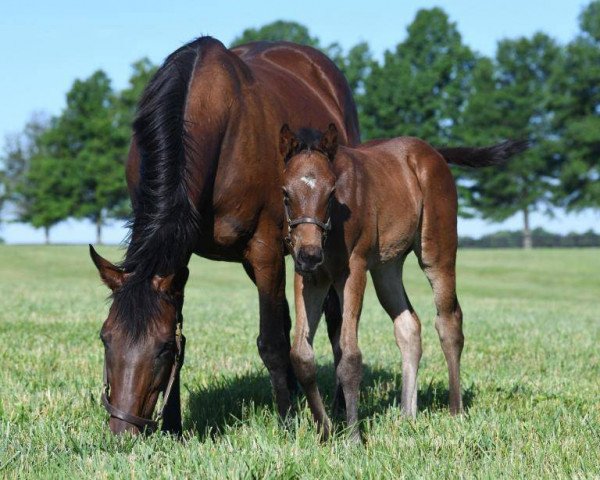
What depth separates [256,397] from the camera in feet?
→ 18.9

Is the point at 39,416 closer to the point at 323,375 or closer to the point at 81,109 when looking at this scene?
the point at 323,375

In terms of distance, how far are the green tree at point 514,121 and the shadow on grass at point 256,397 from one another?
46358 millimetres

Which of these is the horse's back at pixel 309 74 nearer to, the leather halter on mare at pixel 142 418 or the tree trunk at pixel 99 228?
the leather halter on mare at pixel 142 418

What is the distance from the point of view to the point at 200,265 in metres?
34.2

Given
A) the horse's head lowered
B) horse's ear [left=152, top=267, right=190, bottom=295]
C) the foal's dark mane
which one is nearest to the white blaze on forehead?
the foal's dark mane

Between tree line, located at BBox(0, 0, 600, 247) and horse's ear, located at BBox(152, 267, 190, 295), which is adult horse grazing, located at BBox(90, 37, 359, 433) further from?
tree line, located at BBox(0, 0, 600, 247)

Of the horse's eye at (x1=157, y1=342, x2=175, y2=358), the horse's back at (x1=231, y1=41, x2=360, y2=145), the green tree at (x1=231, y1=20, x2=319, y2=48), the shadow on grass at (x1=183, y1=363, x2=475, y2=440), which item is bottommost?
the shadow on grass at (x1=183, y1=363, x2=475, y2=440)

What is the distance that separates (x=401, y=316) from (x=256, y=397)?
1.19 m

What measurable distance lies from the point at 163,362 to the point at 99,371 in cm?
305

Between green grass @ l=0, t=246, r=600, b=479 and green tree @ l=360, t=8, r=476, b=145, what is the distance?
143 feet

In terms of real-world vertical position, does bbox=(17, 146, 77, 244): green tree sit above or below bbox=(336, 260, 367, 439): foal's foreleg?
above

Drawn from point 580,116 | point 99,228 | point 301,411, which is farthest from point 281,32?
point 301,411

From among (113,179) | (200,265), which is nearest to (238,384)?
(200,265)

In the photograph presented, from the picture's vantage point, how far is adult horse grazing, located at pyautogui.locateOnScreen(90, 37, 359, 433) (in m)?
3.67
